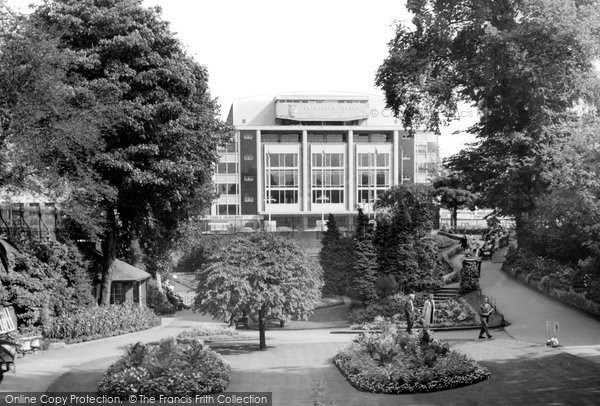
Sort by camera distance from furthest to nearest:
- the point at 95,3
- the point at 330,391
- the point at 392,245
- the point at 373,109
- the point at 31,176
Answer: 1. the point at 373,109
2. the point at 392,245
3. the point at 95,3
4. the point at 31,176
5. the point at 330,391

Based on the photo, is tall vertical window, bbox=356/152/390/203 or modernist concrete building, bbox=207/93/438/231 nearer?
modernist concrete building, bbox=207/93/438/231

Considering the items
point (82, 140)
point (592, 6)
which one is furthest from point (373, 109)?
point (82, 140)

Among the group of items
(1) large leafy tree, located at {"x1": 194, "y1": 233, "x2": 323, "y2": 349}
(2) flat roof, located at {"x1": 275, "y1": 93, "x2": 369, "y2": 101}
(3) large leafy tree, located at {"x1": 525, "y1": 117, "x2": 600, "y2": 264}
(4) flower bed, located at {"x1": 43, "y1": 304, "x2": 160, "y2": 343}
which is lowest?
(4) flower bed, located at {"x1": 43, "y1": 304, "x2": 160, "y2": 343}

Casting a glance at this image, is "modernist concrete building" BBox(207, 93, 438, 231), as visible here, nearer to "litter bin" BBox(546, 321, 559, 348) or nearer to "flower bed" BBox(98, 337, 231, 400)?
"litter bin" BBox(546, 321, 559, 348)

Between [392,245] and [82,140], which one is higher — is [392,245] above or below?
below

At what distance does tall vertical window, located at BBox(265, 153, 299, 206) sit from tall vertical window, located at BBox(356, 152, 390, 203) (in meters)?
9.15

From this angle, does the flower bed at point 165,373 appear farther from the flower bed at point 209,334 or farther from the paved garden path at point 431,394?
the flower bed at point 209,334

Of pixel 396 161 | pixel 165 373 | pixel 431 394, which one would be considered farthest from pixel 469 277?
pixel 396 161

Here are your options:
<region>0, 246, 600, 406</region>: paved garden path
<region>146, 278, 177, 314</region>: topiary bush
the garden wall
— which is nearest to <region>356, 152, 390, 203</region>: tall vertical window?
<region>146, 278, 177, 314</region>: topiary bush

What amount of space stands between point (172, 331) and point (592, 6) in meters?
27.3

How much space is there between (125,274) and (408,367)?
25.9 m

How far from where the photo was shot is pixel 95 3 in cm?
3969

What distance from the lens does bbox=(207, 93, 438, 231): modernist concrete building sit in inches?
4454

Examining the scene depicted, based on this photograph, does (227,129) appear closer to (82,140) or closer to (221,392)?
(82,140)
